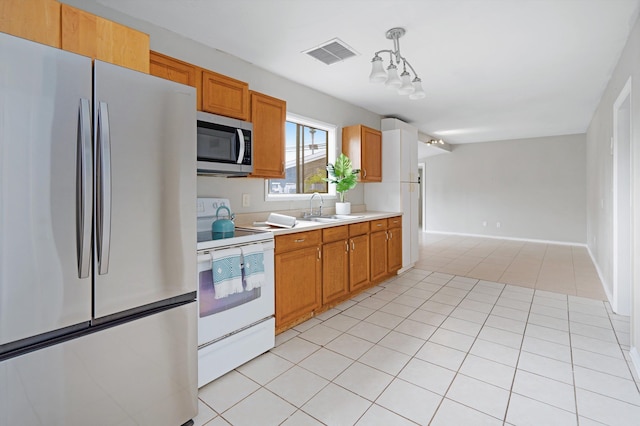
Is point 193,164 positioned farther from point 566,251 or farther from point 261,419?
point 566,251

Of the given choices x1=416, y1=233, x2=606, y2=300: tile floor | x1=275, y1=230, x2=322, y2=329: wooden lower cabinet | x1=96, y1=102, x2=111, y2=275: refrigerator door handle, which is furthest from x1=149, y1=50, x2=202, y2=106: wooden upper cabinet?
x1=416, y1=233, x2=606, y2=300: tile floor

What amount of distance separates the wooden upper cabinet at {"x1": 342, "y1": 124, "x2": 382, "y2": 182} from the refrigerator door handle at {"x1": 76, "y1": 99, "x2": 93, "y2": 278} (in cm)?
335

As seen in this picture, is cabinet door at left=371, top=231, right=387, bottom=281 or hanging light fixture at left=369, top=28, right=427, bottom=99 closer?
hanging light fixture at left=369, top=28, right=427, bottom=99

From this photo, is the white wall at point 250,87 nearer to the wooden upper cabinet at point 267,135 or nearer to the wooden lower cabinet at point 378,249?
the wooden upper cabinet at point 267,135

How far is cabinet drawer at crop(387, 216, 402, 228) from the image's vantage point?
13.9ft

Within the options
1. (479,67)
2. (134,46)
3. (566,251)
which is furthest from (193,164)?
(566,251)

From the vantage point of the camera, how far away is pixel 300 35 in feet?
8.49

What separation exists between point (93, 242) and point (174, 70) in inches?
56.7

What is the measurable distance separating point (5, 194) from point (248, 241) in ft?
4.25

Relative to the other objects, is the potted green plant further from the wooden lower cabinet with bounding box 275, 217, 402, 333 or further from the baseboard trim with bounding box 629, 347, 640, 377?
the baseboard trim with bounding box 629, 347, 640, 377

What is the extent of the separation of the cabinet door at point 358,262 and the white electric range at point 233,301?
4.05ft

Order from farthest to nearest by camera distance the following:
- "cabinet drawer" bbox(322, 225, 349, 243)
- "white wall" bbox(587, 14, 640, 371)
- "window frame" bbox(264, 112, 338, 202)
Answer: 1. "window frame" bbox(264, 112, 338, 202)
2. "cabinet drawer" bbox(322, 225, 349, 243)
3. "white wall" bbox(587, 14, 640, 371)

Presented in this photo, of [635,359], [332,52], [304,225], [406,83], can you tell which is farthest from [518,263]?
[332,52]

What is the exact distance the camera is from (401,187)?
4.59 meters
